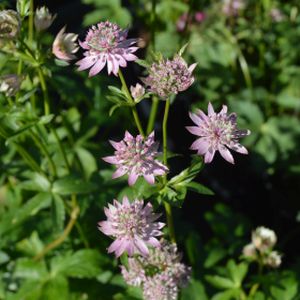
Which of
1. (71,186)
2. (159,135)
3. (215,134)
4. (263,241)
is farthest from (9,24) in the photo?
(159,135)

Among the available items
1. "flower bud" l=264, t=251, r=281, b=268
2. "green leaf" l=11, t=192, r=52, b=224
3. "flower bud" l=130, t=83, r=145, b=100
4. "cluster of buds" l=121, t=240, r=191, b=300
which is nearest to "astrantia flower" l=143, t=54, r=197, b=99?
"flower bud" l=130, t=83, r=145, b=100

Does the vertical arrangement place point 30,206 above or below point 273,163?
above

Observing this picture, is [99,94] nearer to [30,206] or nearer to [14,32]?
[30,206]

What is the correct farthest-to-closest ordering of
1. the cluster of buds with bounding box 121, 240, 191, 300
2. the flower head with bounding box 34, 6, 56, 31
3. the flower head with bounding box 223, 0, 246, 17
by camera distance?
the flower head with bounding box 223, 0, 246, 17 → the flower head with bounding box 34, 6, 56, 31 → the cluster of buds with bounding box 121, 240, 191, 300

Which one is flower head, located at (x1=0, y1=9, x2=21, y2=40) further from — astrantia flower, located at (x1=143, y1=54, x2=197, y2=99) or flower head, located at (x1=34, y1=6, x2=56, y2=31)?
astrantia flower, located at (x1=143, y1=54, x2=197, y2=99)

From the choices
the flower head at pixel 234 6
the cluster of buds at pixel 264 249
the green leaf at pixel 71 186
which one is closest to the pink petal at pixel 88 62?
the green leaf at pixel 71 186

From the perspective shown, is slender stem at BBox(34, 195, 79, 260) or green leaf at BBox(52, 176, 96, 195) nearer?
green leaf at BBox(52, 176, 96, 195)

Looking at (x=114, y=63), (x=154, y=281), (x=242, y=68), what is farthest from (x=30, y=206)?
(x=242, y=68)

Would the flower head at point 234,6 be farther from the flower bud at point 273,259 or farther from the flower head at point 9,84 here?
the flower head at point 9,84
